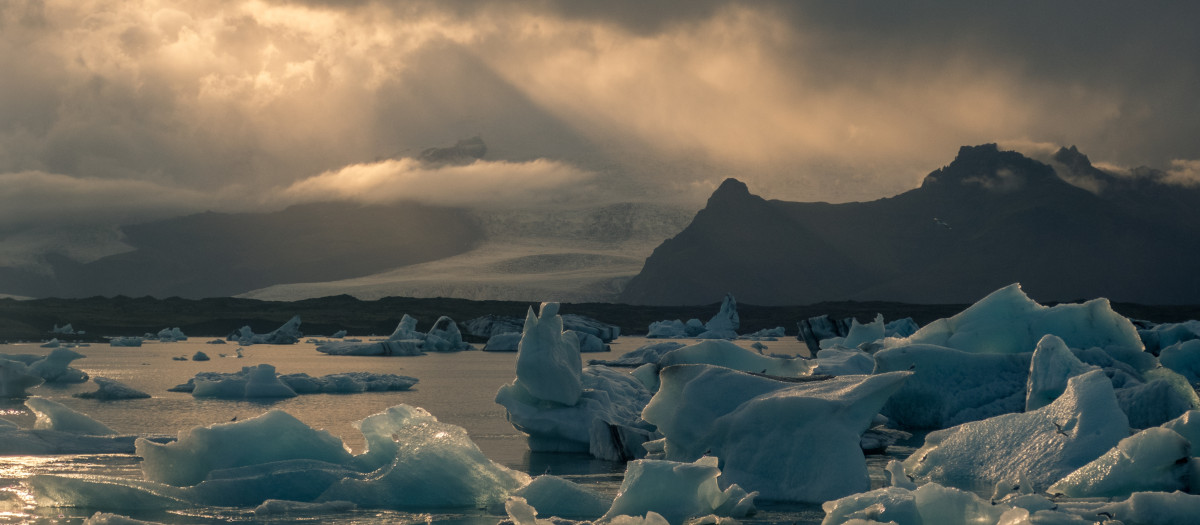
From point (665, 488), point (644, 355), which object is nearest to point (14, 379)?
point (644, 355)

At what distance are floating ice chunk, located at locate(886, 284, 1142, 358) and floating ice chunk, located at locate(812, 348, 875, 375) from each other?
0.50 m

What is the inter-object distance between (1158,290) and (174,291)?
407ft

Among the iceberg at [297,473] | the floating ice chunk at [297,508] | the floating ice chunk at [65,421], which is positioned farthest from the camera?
the floating ice chunk at [65,421]

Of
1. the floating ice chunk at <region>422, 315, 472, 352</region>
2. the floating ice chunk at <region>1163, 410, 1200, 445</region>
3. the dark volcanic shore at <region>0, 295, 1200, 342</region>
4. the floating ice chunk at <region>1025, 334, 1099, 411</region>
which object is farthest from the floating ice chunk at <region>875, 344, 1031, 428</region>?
the dark volcanic shore at <region>0, 295, 1200, 342</region>

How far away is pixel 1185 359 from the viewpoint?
1753cm

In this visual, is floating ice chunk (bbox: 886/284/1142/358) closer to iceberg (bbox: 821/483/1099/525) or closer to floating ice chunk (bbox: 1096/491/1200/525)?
floating ice chunk (bbox: 1096/491/1200/525)

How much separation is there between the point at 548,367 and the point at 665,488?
16.0 feet

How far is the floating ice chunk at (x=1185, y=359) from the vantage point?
685 inches

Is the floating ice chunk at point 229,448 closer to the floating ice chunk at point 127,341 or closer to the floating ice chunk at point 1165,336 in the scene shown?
the floating ice chunk at point 1165,336

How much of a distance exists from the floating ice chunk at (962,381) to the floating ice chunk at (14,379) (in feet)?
45.2

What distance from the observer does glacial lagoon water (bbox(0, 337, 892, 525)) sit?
718 cm

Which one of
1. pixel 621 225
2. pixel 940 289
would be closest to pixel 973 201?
pixel 940 289

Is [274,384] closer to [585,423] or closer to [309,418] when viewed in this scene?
[309,418]

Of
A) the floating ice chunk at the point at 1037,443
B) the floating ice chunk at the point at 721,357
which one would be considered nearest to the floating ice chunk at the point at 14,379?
the floating ice chunk at the point at 721,357
